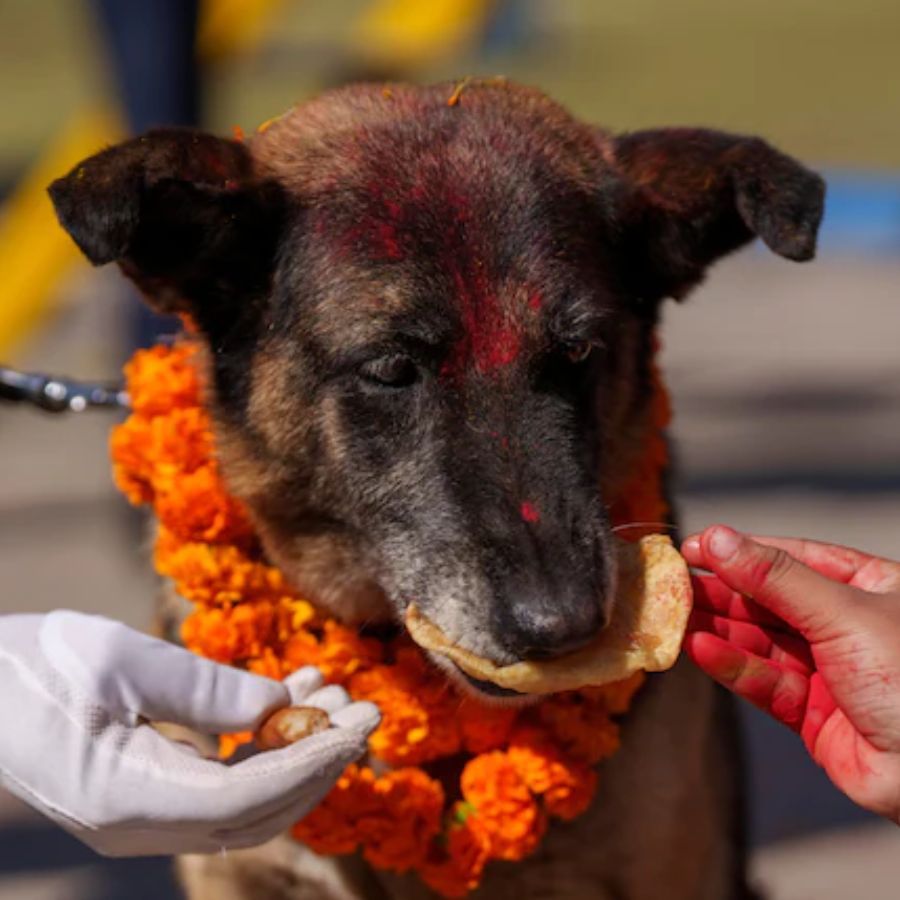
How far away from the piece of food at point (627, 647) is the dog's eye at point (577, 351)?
1.38ft

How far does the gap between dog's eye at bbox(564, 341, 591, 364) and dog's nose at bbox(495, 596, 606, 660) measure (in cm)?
54

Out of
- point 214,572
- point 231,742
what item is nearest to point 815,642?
point 231,742

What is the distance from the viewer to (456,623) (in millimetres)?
3037

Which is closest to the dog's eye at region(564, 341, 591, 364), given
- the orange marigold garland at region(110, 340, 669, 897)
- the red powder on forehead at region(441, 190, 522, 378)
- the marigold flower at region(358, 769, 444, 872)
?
the red powder on forehead at region(441, 190, 522, 378)

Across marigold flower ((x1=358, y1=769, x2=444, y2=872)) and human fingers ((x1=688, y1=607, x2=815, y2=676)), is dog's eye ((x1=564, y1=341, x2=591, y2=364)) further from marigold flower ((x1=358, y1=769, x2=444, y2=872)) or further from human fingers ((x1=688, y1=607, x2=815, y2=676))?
marigold flower ((x1=358, y1=769, x2=444, y2=872))

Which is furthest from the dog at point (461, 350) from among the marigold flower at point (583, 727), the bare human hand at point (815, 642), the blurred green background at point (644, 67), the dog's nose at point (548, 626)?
the blurred green background at point (644, 67)

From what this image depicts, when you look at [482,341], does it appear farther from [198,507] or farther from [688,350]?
[688,350]

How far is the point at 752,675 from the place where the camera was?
9.61ft

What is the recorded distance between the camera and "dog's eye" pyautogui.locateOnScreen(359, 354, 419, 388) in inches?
126

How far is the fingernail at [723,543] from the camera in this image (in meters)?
2.75

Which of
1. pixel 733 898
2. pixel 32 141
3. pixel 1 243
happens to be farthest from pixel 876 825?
pixel 32 141

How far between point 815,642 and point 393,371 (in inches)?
36.1

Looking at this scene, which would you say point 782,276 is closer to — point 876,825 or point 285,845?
point 876,825

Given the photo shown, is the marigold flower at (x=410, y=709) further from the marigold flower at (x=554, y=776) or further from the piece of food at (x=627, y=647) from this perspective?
the piece of food at (x=627, y=647)
